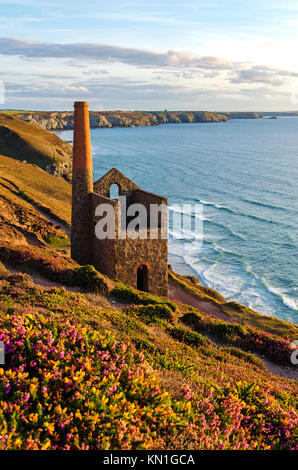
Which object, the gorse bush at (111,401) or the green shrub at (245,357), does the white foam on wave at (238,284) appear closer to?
the green shrub at (245,357)

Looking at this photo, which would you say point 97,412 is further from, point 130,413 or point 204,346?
point 204,346

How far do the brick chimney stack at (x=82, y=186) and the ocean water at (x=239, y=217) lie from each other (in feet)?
59.9

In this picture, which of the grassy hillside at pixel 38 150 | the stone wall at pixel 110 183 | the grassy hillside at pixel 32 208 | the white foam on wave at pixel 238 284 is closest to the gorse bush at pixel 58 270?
the grassy hillside at pixel 32 208

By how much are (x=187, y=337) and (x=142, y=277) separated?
36.7 feet

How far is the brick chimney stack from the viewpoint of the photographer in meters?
26.8

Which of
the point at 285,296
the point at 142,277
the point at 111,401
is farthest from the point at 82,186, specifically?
the point at 285,296

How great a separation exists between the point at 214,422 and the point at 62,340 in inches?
142

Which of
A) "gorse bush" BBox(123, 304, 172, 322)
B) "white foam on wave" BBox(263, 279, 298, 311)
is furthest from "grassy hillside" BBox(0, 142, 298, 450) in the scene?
"white foam on wave" BBox(263, 279, 298, 311)

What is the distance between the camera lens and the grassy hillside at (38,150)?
95.9 m

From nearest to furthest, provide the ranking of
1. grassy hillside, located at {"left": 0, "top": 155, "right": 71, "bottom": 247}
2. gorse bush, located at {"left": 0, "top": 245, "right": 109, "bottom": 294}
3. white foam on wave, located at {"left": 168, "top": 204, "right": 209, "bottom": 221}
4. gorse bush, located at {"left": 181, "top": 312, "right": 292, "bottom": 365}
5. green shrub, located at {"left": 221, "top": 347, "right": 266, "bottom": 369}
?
green shrub, located at {"left": 221, "top": 347, "right": 266, "bottom": 369} < gorse bush, located at {"left": 181, "top": 312, "right": 292, "bottom": 365} < gorse bush, located at {"left": 0, "top": 245, "right": 109, "bottom": 294} < grassy hillside, located at {"left": 0, "top": 155, "right": 71, "bottom": 247} < white foam on wave, located at {"left": 168, "top": 204, "right": 209, "bottom": 221}

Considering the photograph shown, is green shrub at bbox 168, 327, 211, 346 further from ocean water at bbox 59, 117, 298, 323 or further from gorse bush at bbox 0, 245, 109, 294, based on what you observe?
ocean water at bbox 59, 117, 298, 323

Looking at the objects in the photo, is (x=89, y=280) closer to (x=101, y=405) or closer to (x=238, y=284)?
(x=101, y=405)

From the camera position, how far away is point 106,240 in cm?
2567

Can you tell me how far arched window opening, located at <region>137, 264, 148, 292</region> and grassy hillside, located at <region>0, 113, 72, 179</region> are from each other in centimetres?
7210
